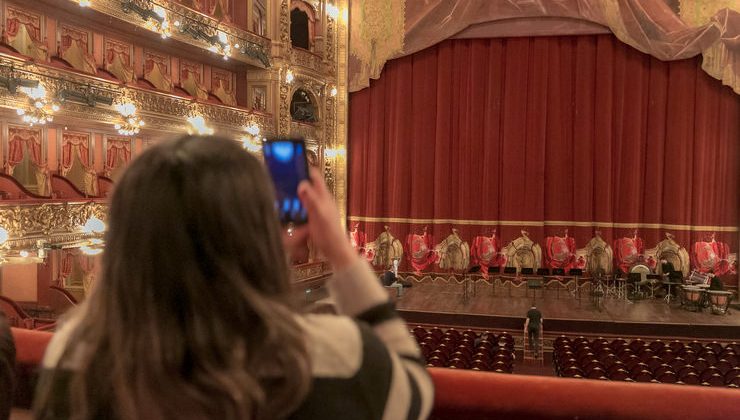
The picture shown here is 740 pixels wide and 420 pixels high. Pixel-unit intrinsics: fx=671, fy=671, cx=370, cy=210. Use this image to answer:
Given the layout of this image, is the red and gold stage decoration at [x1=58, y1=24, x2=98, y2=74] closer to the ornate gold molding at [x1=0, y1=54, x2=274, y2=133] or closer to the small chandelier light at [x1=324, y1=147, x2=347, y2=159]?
the ornate gold molding at [x1=0, y1=54, x2=274, y2=133]

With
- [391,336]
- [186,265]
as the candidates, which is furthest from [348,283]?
[186,265]

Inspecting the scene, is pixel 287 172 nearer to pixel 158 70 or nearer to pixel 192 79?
pixel 158 70

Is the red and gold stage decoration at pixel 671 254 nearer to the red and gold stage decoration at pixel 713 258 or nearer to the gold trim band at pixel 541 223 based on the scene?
the red and gold stage decoration at pixel 713 258

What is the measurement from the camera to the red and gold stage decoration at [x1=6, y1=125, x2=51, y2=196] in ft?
36.4

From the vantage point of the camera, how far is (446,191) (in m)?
18.3

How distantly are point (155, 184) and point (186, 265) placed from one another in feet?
0.43

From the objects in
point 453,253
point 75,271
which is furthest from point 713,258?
point 75,271

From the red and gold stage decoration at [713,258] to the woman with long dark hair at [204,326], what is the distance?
17363mm

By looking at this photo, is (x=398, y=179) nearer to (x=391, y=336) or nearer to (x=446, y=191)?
(x=446, y=191)

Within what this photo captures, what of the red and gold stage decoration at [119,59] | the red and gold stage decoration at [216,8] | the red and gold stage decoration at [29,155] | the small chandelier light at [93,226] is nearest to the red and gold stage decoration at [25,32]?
the red and gold stage decoration at [29,155]

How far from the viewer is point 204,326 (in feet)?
3.16

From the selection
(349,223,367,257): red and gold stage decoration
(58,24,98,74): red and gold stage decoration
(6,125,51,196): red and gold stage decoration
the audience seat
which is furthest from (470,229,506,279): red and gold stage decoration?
the audience seat

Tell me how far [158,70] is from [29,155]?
167 inches

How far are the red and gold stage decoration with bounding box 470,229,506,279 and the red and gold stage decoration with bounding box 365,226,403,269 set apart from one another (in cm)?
202
